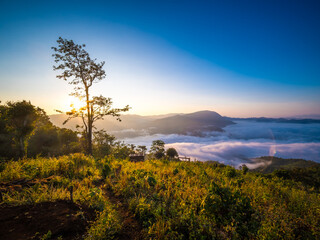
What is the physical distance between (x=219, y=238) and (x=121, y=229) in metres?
2.28

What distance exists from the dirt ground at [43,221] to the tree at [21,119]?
1260 cm

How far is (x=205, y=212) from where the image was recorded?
3.95 m

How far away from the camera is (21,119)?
12.0 m

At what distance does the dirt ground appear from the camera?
98.9 inches

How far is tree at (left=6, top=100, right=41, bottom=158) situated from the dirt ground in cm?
1260

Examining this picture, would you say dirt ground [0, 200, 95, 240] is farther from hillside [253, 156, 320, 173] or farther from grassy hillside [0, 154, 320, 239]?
hillside [253, 156, 320, 173]

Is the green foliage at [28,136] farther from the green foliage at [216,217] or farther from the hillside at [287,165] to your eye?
the hillside at [287,165]

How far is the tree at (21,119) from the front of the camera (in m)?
11.9

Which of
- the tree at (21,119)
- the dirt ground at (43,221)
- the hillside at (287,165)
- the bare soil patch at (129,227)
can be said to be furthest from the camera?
the hillside at (287,165)

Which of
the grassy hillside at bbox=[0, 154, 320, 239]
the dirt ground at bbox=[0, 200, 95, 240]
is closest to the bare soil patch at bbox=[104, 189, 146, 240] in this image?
the grassy hillside at bbox=[0, 154, 320, 239]

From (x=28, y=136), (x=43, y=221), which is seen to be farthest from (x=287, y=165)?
(x=28, y=136)

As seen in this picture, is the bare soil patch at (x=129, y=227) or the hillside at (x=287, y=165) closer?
the bare soil patch at (x=129, y=227)

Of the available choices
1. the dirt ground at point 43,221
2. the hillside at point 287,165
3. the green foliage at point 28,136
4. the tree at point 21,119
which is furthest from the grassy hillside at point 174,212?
the hillside at point 287,165

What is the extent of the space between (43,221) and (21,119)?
44.9 feet
